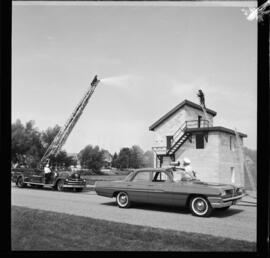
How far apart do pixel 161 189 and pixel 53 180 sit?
811 cm

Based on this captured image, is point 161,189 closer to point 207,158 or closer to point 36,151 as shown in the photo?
point 207,158

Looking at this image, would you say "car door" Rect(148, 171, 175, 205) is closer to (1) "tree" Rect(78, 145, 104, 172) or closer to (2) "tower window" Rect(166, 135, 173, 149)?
(2) "tower window" Rect(166, 135, 173, 149)

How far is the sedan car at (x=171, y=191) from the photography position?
795 cm

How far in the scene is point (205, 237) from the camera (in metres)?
5.70

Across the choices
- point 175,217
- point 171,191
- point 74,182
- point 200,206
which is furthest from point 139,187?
point 74,182

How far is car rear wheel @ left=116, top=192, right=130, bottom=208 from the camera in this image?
934cm

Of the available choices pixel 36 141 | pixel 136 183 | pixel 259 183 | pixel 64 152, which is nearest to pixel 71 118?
pixel 136 183

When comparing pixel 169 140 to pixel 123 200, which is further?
pixel 169 140

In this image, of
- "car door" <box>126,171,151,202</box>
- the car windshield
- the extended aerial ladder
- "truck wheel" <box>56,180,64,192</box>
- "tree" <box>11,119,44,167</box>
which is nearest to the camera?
the car windshield

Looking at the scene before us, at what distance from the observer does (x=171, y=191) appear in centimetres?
851

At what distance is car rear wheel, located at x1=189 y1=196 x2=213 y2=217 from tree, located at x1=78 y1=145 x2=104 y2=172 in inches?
1103

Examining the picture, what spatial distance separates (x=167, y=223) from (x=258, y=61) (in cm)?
434

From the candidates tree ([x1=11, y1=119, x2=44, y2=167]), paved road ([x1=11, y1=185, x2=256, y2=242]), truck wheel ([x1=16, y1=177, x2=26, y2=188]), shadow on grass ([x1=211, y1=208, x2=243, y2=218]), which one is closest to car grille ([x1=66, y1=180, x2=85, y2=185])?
truck wheel ([x1=16, y1=177, x2=26, y2=188])

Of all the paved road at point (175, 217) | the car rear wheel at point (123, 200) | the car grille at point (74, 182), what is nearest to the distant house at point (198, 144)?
the car grille at point (74, 182)
